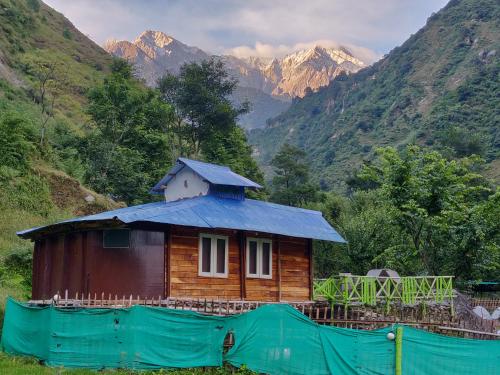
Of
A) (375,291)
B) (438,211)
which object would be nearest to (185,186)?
(375,291)

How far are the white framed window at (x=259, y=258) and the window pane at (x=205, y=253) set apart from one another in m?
1.78

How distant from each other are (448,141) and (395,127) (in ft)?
101

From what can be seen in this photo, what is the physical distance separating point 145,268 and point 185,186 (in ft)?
19.5

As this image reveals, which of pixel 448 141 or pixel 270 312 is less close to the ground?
pixel 448 141

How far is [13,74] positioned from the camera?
218 ft

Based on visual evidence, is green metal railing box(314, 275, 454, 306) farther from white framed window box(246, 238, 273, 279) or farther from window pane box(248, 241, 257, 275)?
window pane box(248, 241, 257, 275)

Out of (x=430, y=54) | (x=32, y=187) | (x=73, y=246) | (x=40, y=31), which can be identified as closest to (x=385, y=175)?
(x=73, y=246)

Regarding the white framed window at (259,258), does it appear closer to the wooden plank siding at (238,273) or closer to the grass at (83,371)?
the wooden plank siding at (238,273)

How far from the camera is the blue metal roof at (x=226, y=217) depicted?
19531 millimetres

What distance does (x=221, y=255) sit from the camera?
21.8 m

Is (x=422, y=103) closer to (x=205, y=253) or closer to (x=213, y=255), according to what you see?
(x=213, y=255)

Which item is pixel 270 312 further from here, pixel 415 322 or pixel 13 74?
pixel 13 74

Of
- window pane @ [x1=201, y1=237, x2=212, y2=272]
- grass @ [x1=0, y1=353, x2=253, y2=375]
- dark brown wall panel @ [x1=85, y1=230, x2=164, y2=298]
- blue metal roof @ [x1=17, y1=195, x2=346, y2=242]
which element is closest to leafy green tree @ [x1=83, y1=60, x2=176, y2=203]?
blue metal roof @ [x1=17, y1=195, x2=346, y2=242]

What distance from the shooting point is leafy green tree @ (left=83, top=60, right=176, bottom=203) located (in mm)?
47250
